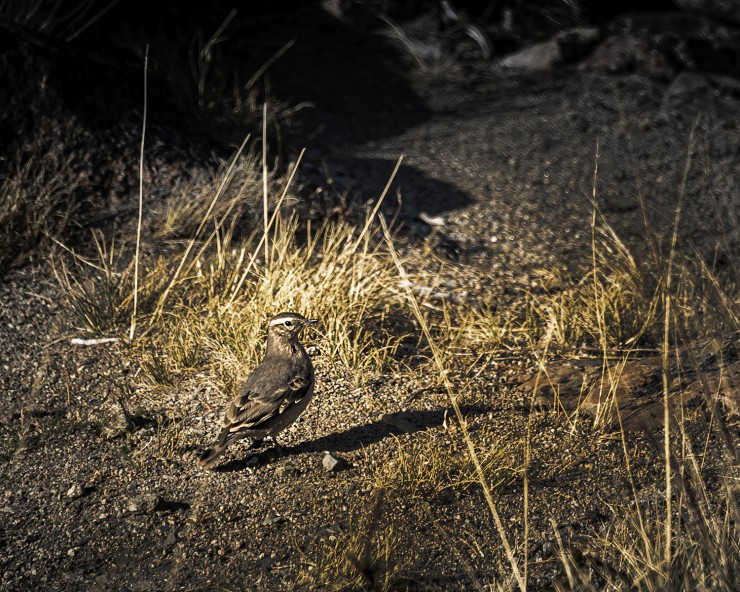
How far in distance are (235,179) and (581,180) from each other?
261 centimetres

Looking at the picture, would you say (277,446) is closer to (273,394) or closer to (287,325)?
(273,394)

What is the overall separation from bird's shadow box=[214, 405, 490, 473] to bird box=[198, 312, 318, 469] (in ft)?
0.33

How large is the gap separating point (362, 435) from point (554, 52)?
6.19 m

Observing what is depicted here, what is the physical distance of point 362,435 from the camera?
3707 mm

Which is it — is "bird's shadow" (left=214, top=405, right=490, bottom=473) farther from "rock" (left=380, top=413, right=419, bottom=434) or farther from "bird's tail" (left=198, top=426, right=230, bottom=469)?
"bird's tail" (left=198, top=426, right=230, bottom=469)

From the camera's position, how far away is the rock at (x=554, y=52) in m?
8.86

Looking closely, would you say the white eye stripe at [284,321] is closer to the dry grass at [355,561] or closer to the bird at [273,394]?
the bird at [273,394]

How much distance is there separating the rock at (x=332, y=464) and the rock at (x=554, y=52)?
6.29 m

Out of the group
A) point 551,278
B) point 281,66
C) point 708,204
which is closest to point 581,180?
point 708,204

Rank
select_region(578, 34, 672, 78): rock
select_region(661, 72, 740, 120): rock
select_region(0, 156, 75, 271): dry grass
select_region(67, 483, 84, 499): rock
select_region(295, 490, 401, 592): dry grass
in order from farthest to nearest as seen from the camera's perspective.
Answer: select_region(578, 34, 672, 78): rock
select_region(661, 72, 740, 120): rock
select_region(0, 156, 75, 271): dry grass
select_region(67, 483, 84, 499): rock
select_region(295, 490, 401, 592): dry grass

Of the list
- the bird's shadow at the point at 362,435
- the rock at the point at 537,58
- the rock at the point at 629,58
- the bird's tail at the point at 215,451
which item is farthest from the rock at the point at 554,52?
the bird's tail at the point at 215,451

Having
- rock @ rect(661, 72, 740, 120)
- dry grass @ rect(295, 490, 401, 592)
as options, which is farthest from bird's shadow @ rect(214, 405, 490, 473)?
rock @ rect(661, 72, 740, 120)

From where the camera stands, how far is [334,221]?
5.65 metres

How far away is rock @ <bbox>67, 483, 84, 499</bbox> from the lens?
3453mm
